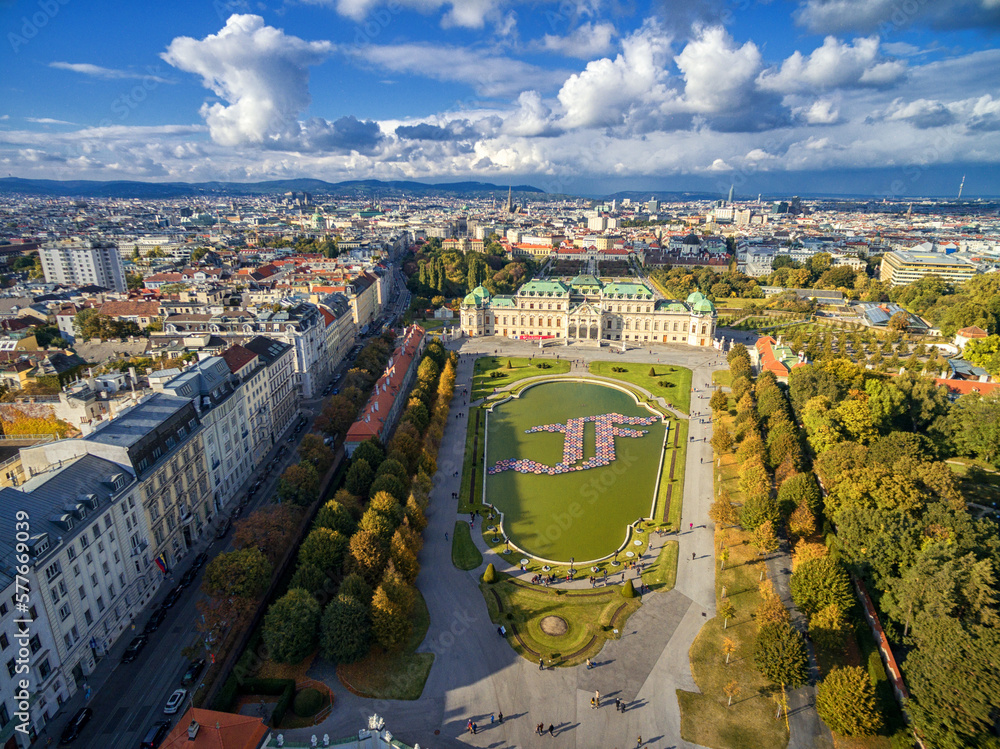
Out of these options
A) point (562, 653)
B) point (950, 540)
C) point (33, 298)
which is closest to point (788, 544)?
point (950, 540)

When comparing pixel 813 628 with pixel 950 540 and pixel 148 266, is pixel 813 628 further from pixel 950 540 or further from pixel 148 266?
pixel 148 266

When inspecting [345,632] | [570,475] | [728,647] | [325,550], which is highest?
[325,550]

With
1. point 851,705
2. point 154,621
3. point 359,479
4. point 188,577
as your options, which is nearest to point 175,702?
point 154,621

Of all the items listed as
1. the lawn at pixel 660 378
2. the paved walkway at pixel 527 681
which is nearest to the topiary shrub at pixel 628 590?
the paved walkway at pixel 527 681

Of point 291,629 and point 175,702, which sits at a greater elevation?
point 291,629

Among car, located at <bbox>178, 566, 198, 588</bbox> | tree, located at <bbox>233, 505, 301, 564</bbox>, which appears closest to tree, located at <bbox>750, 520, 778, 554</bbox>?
tree, located at <bbox>233, 505, 301, 564</bbox>

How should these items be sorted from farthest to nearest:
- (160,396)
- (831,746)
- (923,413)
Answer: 1. (923,413)
2. (160,396)
3. (831,746)

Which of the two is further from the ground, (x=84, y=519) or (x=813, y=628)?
(x=84, y=519)

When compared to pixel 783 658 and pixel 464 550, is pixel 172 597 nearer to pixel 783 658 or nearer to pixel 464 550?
pixel 464 550
